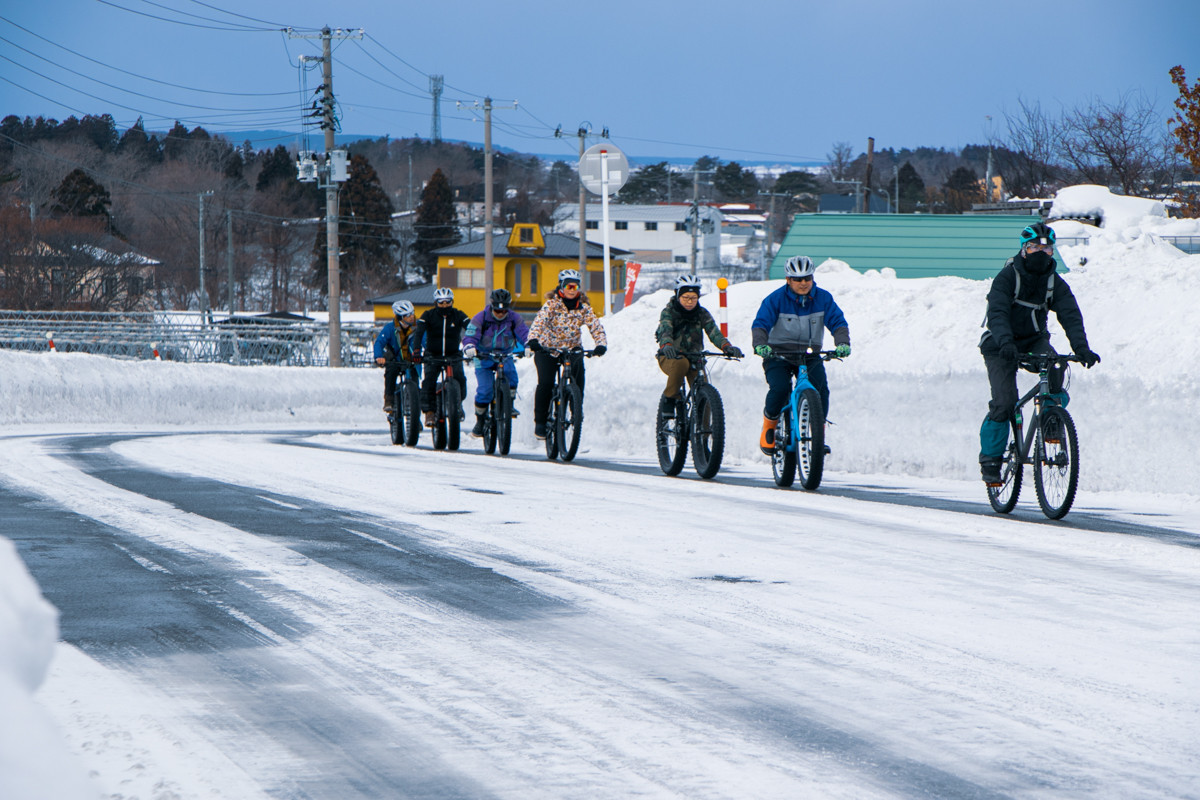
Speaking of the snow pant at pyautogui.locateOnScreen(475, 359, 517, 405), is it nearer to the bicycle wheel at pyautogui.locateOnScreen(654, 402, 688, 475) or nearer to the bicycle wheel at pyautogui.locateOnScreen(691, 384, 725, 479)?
the bicycle wheel at pyautogui.locateOnScreen(654, 402, 688, 475)

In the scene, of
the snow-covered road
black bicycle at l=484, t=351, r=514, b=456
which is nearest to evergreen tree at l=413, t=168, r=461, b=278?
black bicycle at l=484, t=351, r=514, b=456

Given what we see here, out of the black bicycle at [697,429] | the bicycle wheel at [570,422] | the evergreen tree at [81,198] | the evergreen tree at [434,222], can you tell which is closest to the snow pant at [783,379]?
the black bicycle at [697,429]

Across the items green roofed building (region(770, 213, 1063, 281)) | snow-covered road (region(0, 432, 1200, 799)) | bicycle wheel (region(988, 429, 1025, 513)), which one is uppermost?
green roofed building (region(770, 213, 1063, 281))

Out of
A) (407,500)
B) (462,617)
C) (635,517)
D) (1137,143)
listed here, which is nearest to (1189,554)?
(635,517)

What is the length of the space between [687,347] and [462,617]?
6896 millimetres

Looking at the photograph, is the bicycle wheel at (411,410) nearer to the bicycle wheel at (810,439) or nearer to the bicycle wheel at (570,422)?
the bicycle wheel at (570,422)

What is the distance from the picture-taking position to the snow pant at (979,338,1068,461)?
8.75 m

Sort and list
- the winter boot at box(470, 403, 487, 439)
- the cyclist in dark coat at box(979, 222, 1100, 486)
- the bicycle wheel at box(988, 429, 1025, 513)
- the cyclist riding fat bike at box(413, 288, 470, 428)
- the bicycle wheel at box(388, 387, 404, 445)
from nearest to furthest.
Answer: the cyclist in dark coat at box(979, 222, 1100, 486)
the bicycle wheel at box(988, 429, 1025, 513)
the winter boot at box(470, 403, 487, 439)
the cyclist riding fat bike at box(413, 288, 470, 428)
the bicycle wheel at box(388, 387, 404, 445)

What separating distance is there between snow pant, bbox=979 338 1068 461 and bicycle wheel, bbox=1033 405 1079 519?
209mm

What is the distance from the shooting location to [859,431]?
14562mm

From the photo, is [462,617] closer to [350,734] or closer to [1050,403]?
[350,734]

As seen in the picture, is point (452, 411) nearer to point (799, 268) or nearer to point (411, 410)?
point (411, 410)

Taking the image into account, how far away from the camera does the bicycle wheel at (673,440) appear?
11852 mm

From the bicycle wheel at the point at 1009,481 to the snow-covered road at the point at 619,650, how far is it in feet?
1.35
